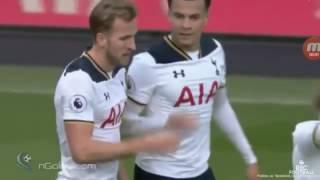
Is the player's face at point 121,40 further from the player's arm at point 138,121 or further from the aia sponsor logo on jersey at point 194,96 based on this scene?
the aia sponsor logo on jersey at point 194,96

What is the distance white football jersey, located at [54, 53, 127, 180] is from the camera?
2.68 meters

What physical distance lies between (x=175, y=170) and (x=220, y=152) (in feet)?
5.98

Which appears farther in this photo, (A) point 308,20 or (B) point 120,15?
(A) point 308,20

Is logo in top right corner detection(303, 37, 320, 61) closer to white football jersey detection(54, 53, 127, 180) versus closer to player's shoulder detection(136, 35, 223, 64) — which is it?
player's shoulder detection(136, 35, 223, 64)

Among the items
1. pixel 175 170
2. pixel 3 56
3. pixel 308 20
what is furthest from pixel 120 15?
pixel 3 56

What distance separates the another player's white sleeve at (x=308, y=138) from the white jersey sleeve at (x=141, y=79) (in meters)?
0.63

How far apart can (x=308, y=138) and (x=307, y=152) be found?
0.07m

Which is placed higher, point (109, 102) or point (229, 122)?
point (109, 102)

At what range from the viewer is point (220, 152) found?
5059 mm

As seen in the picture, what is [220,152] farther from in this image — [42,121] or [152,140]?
[152,140]

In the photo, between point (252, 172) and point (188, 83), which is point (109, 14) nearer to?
point (188, 83)

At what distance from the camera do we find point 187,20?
124 inches

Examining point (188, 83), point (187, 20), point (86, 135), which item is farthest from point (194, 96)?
point (86, 135)
